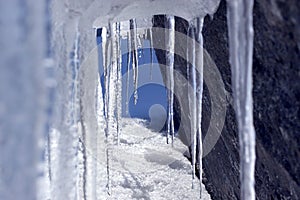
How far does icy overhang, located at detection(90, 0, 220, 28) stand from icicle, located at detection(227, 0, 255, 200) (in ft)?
1.68

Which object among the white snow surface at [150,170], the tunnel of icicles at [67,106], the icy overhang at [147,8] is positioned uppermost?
the icy overhang at [147,8]

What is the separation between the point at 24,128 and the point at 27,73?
0.07m

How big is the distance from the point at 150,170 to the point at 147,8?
7.93 ft

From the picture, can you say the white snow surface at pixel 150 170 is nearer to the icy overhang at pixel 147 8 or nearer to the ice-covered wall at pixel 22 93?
the icy overhang at pixel 147 8

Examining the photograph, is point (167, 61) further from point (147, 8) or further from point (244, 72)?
point (244, 72)

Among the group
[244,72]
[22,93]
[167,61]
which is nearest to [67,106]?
[244,72]

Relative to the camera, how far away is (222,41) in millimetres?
1875

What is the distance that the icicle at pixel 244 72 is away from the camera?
107cm

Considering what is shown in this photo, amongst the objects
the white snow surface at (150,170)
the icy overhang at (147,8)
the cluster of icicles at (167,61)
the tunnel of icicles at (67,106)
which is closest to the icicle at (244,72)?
the tunnel of icicles at (67,106)

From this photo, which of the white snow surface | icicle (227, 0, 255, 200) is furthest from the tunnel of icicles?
the white snow surface

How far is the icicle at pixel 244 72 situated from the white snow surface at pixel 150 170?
204 centimetres

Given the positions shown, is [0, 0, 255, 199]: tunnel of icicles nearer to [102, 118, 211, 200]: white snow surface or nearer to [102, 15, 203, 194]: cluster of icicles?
[102, 15, 203, 194]: cluster of icicles

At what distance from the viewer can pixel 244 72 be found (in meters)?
1.11

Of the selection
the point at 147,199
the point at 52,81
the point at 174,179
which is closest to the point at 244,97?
the point at 52,81
